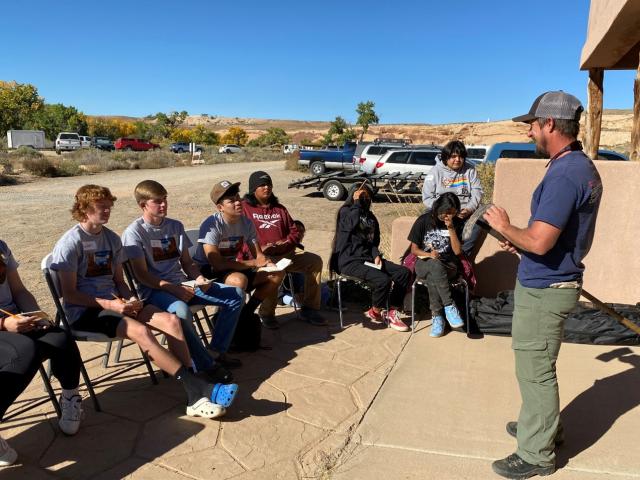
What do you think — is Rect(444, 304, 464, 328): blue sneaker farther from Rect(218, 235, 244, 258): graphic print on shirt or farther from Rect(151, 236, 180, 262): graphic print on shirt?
Rect(151, 236, 180, 262): graphic print on shirt

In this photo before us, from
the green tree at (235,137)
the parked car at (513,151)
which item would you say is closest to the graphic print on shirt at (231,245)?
the parked car at (513,151)

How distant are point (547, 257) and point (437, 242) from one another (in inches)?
97.5

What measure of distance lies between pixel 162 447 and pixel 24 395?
1219 millimetres

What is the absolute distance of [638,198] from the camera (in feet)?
16.4

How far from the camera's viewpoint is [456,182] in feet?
17.7

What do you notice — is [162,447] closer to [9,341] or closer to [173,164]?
[9,341]

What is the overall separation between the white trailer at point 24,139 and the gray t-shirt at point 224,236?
47246 mm

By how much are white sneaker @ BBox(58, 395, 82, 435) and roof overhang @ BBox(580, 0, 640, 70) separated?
19.5ft

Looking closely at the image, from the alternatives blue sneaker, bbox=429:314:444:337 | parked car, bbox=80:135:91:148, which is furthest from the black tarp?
parked car, bbox=80:135:91:148

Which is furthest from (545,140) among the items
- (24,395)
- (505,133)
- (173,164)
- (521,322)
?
(505,133)

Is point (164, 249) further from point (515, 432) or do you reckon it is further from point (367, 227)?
point (515, 432)

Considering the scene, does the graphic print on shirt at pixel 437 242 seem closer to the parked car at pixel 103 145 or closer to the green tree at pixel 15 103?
the parked car at pixel 103 145

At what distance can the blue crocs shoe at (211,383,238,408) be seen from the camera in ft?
10.2

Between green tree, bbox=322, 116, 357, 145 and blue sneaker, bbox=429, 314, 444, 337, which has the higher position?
green tree, bbox=322, 116, 357, 145
